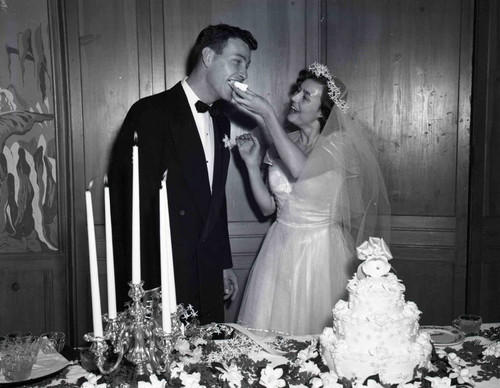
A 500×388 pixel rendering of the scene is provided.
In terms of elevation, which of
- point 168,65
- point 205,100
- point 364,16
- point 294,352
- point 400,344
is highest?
point 364,16

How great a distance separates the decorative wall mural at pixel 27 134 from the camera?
3557 millimetres

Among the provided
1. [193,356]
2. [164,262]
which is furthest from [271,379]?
[164,262]

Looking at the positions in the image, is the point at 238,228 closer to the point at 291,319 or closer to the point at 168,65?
the point at 291,319

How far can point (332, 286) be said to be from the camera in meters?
3.17

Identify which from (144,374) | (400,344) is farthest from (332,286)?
(144,374)

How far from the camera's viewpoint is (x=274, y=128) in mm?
2998

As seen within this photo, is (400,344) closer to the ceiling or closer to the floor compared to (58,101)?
closer to the floor

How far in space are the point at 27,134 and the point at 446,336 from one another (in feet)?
9.73

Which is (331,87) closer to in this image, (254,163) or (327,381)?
(254,163)

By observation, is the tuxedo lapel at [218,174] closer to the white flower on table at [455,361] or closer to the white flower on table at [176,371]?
the white flower on table at [176,371]

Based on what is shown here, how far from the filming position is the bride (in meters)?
3.15

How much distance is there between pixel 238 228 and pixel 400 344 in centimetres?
249

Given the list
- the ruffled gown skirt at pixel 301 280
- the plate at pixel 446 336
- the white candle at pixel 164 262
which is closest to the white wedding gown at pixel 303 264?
the ruffled gown skirt at pixel 301 280

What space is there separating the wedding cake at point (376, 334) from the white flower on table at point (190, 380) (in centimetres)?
42
